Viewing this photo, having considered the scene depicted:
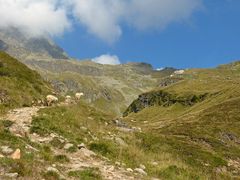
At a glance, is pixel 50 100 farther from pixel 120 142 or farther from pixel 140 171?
pixel 140 171

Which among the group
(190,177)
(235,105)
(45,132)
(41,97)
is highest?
(235,105)

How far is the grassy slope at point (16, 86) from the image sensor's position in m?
34.8

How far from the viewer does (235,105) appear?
125 meters

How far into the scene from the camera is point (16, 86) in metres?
38.4

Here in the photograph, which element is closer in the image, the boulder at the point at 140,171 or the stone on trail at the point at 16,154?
the stone on trail at the point at 16,154

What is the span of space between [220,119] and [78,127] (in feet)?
276

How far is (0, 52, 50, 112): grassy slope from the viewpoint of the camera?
114ft

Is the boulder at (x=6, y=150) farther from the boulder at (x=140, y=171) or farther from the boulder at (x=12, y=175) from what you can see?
the boulder at (x=140, y=171)

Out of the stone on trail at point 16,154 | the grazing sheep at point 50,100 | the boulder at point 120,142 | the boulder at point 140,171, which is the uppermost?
the grazing sheep at point 50,100

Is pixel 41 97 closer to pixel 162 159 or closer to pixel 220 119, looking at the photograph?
pixel 162 159

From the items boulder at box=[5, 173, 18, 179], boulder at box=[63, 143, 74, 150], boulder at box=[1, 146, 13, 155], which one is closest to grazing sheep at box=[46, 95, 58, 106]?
boulder at box=[63, 143, 74, 150]

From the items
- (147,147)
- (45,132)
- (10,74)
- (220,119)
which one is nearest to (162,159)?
(147,147)

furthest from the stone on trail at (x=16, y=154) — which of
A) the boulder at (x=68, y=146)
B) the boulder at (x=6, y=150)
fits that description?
the boulder at (x=68, y=146)

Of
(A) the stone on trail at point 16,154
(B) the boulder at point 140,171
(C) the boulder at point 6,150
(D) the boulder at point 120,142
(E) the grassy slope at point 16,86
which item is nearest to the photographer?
(A) the stone on trail at point 16,154
